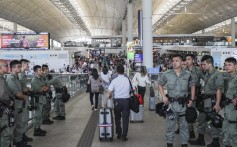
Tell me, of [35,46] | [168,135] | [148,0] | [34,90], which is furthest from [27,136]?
[35,46]

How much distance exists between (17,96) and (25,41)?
94.6 feet

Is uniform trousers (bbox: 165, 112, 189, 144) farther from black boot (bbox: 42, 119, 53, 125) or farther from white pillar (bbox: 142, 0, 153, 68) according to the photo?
white pillar (bbox: 142, 0, 153, 68)

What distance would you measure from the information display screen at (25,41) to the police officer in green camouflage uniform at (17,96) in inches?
1083

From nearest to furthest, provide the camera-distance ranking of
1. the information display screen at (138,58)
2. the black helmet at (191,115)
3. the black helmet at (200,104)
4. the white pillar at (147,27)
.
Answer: the black helmet at (191,115) < the black helmet at (200,104) < the white pillar at (147,27) < the information display screen at (138,58)

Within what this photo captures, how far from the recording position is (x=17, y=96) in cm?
683

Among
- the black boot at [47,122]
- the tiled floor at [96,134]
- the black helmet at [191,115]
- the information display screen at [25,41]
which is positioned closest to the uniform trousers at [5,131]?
the tiled floor at [96,134]

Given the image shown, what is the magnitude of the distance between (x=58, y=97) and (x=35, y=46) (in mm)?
23978

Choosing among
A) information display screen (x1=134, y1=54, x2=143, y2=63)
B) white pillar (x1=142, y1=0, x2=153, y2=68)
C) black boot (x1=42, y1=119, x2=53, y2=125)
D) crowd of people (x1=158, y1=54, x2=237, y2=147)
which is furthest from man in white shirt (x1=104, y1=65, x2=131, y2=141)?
information display screen (x1=134, y1=54, x2=143, y2=63)

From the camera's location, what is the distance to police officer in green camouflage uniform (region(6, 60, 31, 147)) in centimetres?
682

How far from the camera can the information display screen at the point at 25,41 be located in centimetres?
3422

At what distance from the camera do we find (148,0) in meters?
23.1

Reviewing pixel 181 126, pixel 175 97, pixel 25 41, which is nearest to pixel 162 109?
pixel 175 97

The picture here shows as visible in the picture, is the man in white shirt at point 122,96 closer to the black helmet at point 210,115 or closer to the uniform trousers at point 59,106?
the black helmet at point 210,115

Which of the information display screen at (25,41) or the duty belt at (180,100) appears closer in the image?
the duty belt at (180,100)
